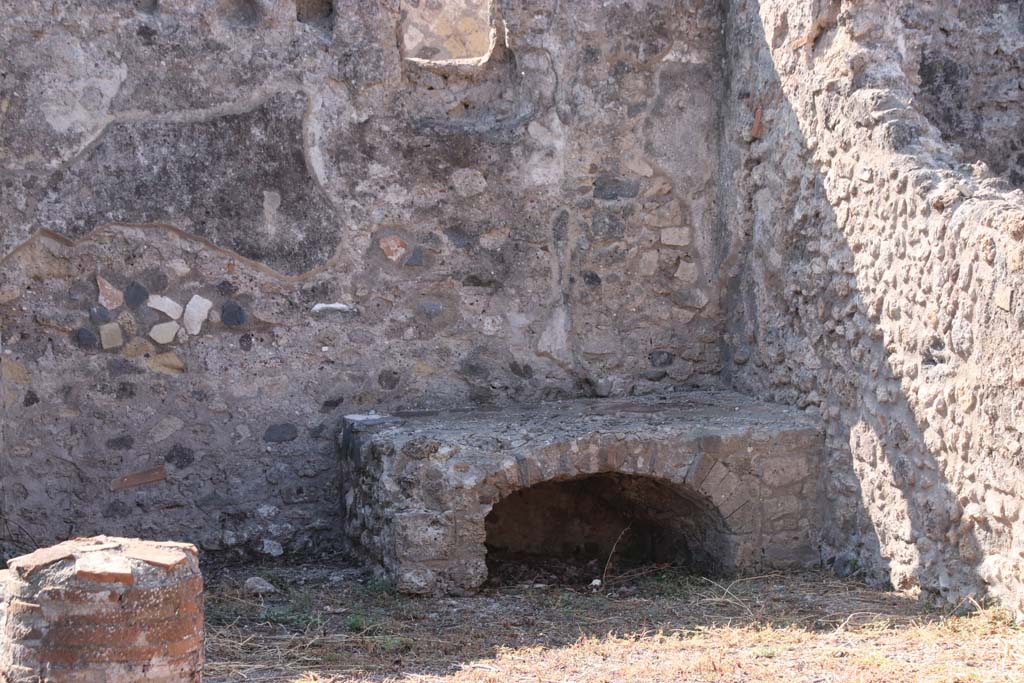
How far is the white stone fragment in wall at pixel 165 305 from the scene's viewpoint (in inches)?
210

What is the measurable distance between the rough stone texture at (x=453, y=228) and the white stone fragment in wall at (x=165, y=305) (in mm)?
50

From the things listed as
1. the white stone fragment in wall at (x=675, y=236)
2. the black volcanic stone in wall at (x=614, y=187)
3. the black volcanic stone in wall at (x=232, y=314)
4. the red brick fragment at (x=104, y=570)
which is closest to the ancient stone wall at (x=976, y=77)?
the white stone fragment in wall at (x=675, y=236)

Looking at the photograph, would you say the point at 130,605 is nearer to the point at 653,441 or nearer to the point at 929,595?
the point at 653,441

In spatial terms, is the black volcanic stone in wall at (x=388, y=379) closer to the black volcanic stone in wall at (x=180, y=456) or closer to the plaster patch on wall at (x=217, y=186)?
the plaster patch on wall at (x=217, y=186)

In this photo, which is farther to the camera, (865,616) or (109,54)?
(109,54)

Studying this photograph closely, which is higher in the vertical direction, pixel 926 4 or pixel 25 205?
pixel 926 4

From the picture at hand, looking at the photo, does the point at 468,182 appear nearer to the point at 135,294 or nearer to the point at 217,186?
the point at 217,186

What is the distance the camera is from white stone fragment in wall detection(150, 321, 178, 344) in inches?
210

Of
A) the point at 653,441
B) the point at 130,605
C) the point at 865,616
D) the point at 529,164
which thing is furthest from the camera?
the point at 529,164

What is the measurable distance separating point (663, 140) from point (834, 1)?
1.10 metres

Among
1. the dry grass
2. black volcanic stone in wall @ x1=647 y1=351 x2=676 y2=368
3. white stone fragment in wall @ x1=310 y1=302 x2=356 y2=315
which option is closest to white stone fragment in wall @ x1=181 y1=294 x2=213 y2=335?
white stone fragment in wall @ x1=310 y1=302 x2=356 y2=315

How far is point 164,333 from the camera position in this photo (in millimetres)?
5352

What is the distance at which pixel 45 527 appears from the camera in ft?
17.2

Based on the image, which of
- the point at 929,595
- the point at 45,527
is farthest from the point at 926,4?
the point at 45,527
